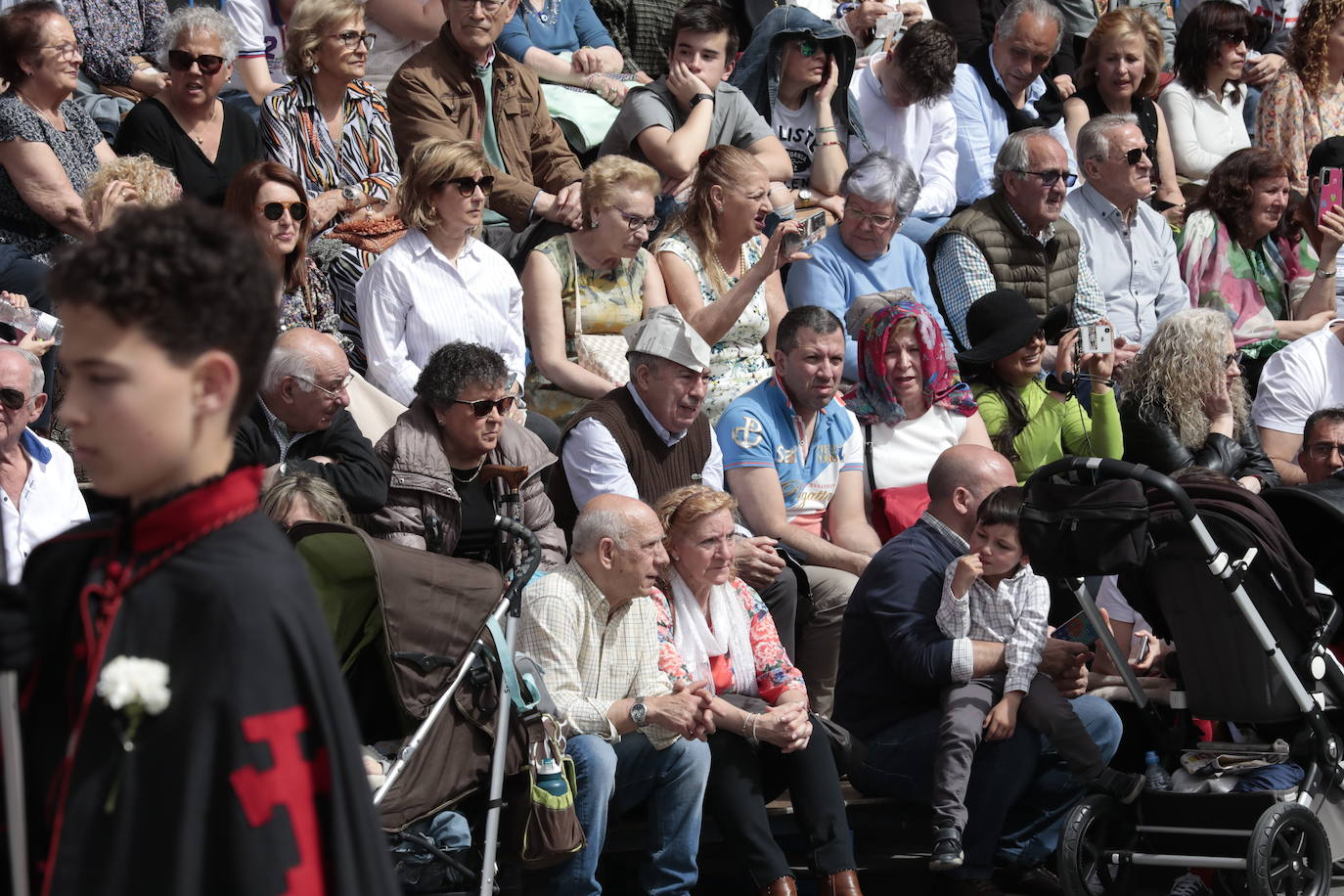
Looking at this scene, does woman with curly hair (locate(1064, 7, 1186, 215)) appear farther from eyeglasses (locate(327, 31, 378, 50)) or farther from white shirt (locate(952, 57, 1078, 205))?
eyeglasses (locate(327, 31, 378, 50))

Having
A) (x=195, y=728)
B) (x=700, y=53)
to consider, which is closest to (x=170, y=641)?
(x=195, y=728)

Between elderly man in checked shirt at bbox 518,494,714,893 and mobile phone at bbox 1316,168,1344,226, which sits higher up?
mobile phone at bbox 1316,168,1344,226

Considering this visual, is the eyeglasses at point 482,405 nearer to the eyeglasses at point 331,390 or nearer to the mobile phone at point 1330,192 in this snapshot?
the eyeglasses at point 331,390

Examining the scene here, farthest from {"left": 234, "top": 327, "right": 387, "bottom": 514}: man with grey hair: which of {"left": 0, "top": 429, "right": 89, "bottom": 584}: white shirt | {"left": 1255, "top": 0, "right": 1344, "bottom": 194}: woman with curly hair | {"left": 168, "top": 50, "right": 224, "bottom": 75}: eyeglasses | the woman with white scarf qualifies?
{"left": 1255, "top": 0, "right": 1344, "bottom": 194}: woman with curly hair

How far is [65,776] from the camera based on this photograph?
2240mm

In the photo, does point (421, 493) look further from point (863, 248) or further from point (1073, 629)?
point (863, 248)

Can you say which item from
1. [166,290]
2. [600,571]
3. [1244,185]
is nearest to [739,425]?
[600,571]

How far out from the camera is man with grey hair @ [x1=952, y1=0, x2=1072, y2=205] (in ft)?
32.0

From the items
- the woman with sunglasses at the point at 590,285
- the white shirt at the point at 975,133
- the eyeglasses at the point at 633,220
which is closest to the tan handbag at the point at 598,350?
the woman with sunglasses at the point at 590,285

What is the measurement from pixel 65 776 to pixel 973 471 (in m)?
4.37

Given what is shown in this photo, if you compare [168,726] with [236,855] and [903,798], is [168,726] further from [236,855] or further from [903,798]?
[903,798]

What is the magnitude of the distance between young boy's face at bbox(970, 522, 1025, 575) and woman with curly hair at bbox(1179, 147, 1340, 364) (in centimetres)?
386

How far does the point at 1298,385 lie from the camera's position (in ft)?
27.1

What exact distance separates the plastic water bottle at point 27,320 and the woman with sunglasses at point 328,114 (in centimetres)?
148
